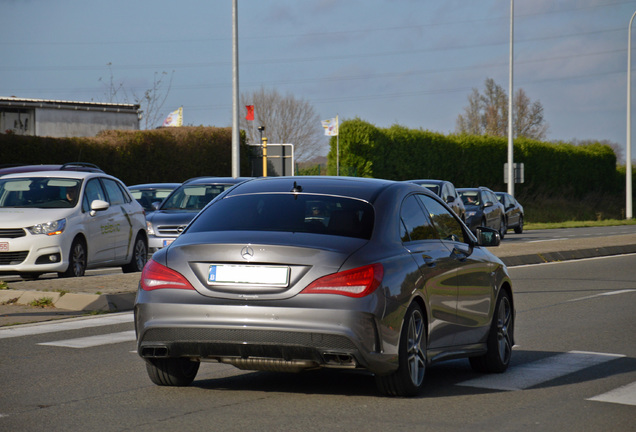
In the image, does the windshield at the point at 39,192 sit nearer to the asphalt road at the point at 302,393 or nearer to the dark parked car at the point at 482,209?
the asphalt road at the point at 302,393

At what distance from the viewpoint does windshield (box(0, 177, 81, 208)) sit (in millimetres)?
15391

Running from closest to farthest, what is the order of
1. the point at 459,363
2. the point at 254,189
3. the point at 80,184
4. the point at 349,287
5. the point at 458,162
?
the point at 349,287 < the point at 254,189 < the point at 459,363 < the point at 80,184 < the point at 458,162

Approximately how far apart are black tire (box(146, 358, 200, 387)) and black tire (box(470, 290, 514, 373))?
2.37 meters

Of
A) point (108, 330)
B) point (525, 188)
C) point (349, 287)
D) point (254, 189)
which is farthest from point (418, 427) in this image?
point (525, 188)

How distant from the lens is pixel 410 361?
6.66 m

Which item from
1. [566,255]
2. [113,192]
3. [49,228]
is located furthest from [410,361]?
[566,255]

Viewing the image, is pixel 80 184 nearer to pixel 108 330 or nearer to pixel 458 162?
pixel 108 330

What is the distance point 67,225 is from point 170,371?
828cm

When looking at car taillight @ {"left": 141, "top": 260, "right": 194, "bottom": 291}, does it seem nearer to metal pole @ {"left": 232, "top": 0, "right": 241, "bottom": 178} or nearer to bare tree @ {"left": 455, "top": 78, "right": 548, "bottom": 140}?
metal pole @ {"left": 232, "top": 0, "right": 241, "bottom": 178}

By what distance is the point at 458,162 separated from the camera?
54281 millimetres

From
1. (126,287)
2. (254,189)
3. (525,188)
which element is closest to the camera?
(254,189)

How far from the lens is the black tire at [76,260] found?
14.8 m

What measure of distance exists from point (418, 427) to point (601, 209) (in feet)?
201

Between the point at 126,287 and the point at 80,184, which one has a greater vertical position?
the point at 80,184
